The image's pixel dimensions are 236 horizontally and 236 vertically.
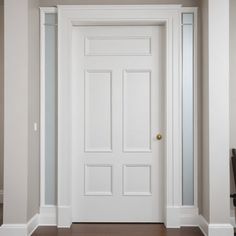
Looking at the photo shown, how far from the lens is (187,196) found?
3.66 metres

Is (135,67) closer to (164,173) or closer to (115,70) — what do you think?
(115,70)

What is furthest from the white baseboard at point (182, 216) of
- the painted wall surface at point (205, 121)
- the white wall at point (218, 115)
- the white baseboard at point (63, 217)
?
the white baseboard at point (63, 217)

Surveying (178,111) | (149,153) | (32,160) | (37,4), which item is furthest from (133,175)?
(37,4)

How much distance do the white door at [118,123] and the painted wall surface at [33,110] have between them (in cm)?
40

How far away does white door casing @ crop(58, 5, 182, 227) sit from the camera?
3611mm

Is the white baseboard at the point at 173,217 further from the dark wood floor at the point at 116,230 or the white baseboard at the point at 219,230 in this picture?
the white baseboard at the point at 219,230

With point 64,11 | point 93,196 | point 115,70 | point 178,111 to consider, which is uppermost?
point 64,11

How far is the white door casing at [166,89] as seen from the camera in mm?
3611

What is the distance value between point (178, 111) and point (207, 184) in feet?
2.67

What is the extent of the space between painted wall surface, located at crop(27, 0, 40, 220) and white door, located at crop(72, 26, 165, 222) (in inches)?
15.9

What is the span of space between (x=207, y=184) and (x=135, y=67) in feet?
4.80

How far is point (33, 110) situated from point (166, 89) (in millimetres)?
1419

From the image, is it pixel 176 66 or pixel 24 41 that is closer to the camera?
pixel 24 41

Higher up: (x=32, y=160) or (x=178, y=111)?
(x=178, y=111)
